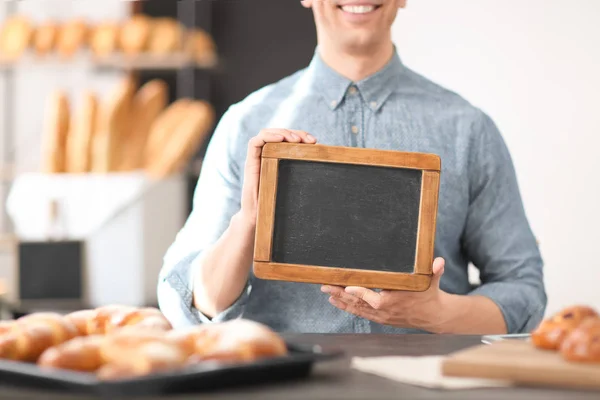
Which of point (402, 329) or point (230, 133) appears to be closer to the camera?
point (402, 329)

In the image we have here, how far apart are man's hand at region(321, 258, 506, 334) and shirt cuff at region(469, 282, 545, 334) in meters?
0.02

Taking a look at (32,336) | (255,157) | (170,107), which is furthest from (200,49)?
(32,336)

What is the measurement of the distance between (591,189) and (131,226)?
2023 millimetres

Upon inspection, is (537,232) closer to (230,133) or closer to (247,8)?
(230,133)

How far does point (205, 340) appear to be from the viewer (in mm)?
937

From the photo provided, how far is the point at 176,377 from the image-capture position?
0.81 metres

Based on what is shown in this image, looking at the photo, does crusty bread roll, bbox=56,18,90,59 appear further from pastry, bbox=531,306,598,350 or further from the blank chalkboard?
pastry, bbox=531,306,598,350

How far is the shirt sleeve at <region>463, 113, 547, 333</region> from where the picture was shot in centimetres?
178

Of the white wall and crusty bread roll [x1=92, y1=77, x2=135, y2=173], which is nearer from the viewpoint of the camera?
the white wall

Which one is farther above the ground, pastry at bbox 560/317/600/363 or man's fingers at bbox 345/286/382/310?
pastry at bbox 560/317/600/363

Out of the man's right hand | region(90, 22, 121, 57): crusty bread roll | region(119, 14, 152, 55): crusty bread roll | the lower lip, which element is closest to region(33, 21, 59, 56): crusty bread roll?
region(90, 22, 121, 57): crusty bread roll

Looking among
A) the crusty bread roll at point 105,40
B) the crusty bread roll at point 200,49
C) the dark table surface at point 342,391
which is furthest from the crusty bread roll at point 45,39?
the dark table surface at point 342,391

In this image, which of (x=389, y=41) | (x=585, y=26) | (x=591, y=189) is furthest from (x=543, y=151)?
(x=389, y=41)

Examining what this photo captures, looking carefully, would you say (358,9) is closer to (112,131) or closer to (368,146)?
(368,146)
